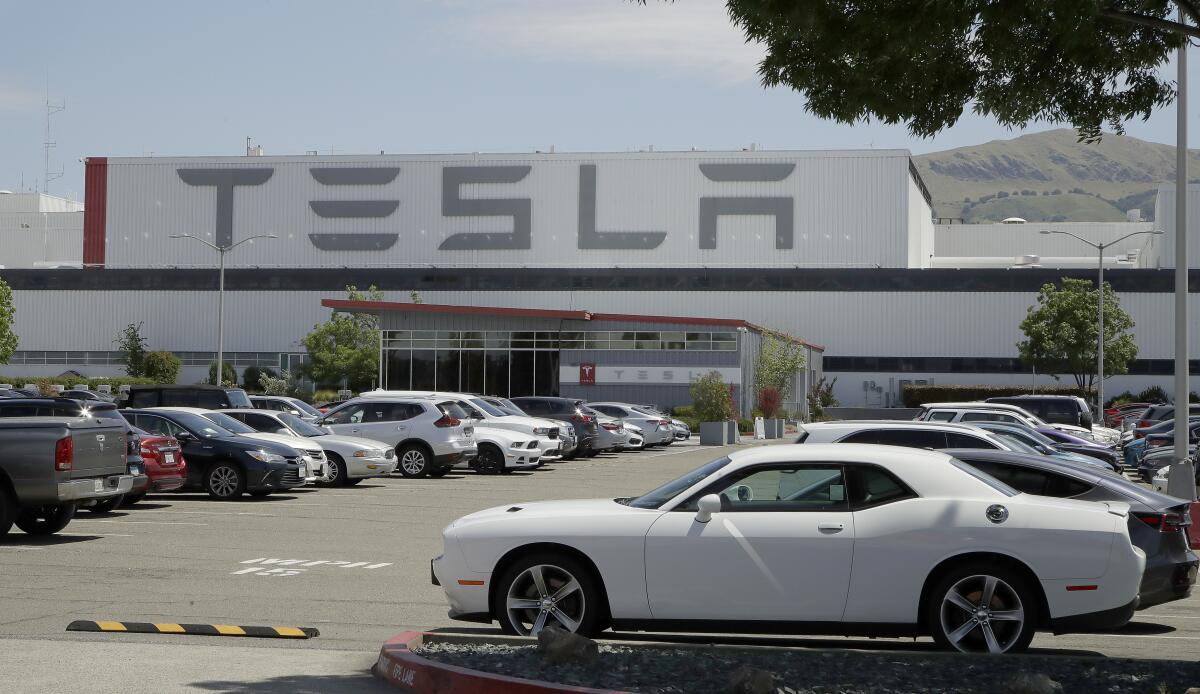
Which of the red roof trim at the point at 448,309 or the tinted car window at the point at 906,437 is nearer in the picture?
the tinted car window at the point at 906,437

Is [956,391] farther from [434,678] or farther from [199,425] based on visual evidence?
[434,678]

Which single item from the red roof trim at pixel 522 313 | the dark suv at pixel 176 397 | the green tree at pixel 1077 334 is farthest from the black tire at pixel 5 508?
the green tree at pixel 1077 334

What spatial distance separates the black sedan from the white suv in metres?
16.3

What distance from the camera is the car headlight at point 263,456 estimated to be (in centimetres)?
2144

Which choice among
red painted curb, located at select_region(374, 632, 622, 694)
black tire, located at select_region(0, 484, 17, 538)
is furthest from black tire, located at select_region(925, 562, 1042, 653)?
black tire, located at select_region(0, 484, 17, 538)

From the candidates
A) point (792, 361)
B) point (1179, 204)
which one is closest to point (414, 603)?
point (1179, 204)

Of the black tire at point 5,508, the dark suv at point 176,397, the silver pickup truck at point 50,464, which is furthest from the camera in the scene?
the dark suv at point 176,397

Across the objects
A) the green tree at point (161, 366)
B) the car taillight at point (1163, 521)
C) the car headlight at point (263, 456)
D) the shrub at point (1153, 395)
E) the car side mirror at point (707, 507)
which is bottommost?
the car headlight at point (263, 456)

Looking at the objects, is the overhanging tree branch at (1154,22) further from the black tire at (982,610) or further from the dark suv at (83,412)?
the dark suv at (83,412)

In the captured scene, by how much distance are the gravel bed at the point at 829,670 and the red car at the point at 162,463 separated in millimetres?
12377

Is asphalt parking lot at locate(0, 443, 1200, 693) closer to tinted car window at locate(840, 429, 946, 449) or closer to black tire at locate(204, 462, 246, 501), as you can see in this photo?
black tire at locate(204, 462, 246, 501)

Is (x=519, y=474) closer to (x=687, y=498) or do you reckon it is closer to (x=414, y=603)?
(x=414, y=603)

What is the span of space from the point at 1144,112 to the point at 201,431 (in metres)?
16.2

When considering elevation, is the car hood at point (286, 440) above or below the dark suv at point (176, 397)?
below
